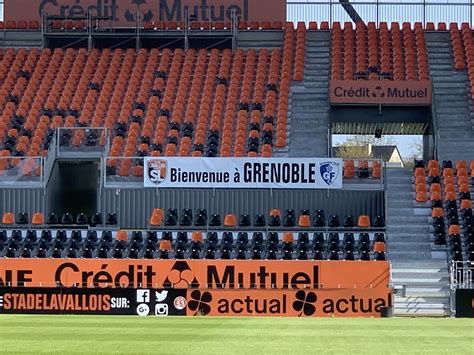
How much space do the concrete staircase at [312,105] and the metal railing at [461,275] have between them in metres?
9.59

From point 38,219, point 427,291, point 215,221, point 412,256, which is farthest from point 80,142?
point 427,291

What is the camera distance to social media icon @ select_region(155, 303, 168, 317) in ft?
105

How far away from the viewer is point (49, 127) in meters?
45.2

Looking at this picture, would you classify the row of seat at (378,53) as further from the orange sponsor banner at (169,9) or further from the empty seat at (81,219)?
the empty seat at (81,219)

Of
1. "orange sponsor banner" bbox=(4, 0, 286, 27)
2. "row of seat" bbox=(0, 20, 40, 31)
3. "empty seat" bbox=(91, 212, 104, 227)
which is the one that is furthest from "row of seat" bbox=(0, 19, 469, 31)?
"empty seat" bbox=(91, 212, 104, 227)

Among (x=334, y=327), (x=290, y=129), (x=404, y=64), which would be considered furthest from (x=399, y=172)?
(x=334, y=327)

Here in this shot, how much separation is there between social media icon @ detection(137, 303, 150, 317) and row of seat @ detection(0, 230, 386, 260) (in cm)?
456

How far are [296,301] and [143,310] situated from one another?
12.5ft

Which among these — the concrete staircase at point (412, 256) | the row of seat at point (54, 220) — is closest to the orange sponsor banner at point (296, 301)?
the concrete staircase at point (412, 256)

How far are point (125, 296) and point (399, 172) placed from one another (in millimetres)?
13215

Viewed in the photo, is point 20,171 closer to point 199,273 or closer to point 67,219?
point 67,219

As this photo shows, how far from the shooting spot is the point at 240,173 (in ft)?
130

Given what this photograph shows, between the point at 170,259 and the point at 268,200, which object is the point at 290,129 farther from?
the point at 170,259

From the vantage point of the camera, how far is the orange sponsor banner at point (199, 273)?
33.8 metres
